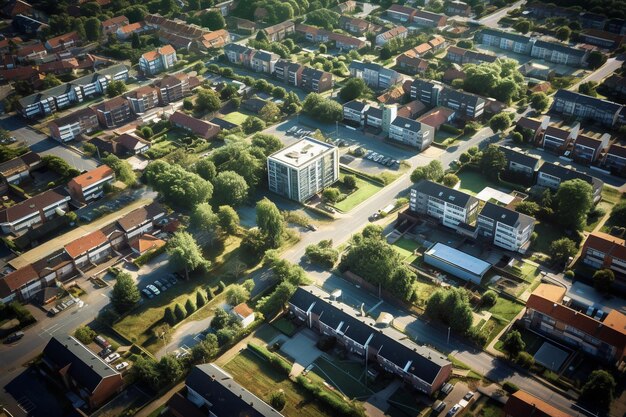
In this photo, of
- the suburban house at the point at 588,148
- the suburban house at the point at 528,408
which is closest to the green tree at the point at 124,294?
the suburban house at the point at 528,408

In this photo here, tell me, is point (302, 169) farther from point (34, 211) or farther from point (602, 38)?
point (602, 38)

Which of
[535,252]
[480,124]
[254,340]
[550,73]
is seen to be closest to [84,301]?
[254,340]

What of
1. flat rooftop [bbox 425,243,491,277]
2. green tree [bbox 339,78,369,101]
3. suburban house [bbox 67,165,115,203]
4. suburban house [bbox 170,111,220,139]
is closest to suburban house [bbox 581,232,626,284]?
flat rooftop [bbox 425,243,491,277]

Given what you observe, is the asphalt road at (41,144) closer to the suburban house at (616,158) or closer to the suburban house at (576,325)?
the suburban house at (576,325)

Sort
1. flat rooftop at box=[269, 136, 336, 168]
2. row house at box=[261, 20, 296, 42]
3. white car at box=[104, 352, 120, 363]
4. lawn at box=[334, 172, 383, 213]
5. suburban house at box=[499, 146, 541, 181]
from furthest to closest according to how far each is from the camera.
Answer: row house at box=[261, 20, 296, 42] → suburban house at box=[499, 146, 541, 181] → lawn at box=[334, 172, 383, 213] → flat rooftop at box=[269, 136, 336, 168] → white car at box=[104, 352, 120, 363]

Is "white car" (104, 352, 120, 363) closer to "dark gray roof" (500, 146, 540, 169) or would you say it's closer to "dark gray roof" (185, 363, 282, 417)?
"dark gray roof" (185, 363, 282, 417)
